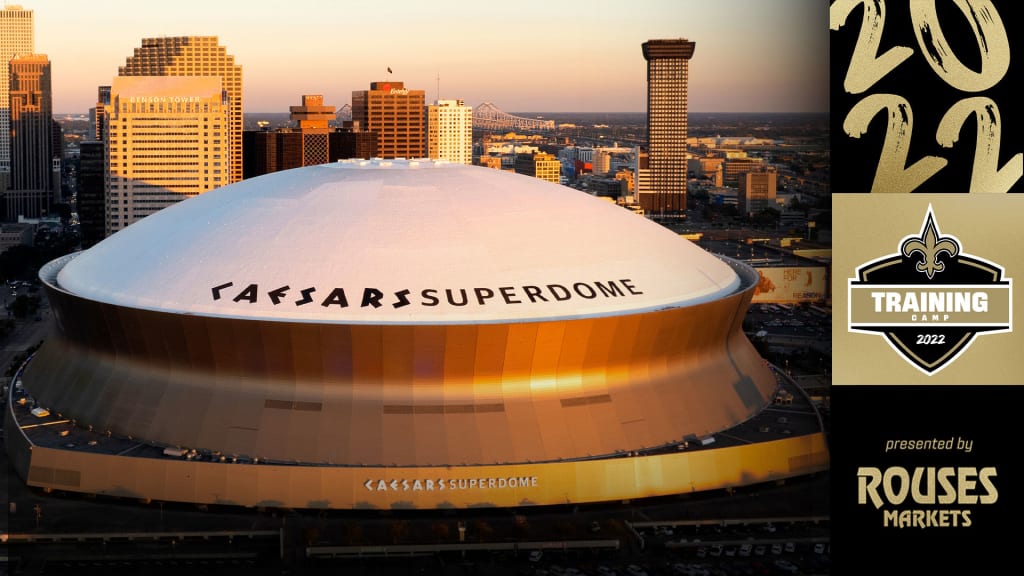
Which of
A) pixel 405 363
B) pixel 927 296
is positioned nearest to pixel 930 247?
pixel 927 296

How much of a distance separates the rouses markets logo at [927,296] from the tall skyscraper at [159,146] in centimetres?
13905

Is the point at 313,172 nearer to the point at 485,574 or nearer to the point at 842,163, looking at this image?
the point at 485,574

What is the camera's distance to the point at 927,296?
2872 cm

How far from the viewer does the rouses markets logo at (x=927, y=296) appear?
2844 centimetres

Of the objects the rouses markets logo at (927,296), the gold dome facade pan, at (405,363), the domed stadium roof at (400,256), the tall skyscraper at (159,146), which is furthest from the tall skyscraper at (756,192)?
the rouses markets logo at (927,296)

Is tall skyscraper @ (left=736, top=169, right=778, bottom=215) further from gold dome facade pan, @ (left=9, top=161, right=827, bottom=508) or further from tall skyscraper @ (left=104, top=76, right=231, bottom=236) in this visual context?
gold dome facade pan, @ (left=9, top=161, right=827, bottom=508)

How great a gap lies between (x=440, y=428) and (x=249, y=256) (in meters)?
10.6

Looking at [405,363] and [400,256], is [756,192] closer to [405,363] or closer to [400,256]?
[400,256]

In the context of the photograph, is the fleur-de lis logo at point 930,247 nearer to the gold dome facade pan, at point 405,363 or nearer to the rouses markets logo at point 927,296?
the rouses markets logo at point 927,296

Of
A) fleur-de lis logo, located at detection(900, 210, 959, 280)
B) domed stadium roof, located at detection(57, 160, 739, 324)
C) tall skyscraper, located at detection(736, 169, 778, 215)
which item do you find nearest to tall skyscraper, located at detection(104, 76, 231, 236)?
tall skyscraper, located at detection(736, 169, 778, 215)

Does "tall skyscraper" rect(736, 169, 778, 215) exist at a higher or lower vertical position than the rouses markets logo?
higher

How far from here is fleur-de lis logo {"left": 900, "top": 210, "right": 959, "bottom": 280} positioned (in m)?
28.3

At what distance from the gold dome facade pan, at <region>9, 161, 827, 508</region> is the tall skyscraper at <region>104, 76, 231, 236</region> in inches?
4125

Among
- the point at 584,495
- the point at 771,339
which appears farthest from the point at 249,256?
the point at 771,339
